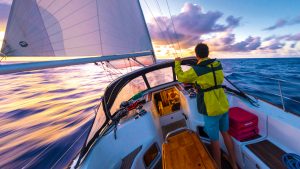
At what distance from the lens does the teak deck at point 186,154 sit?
1.76 m

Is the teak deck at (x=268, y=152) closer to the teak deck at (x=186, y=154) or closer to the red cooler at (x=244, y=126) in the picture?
the red cooler at (x=244, y=126)

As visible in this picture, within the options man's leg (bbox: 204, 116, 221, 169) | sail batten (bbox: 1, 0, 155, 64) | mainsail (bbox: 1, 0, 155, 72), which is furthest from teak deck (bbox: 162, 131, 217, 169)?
sail batten (bbox: 1, 0, 155, 64)

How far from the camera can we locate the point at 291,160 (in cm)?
186

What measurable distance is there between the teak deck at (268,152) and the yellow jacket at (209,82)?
66 centimetres

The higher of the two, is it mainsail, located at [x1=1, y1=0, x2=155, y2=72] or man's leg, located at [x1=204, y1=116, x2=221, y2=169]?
mainsail, located at [x1=1, y1=0, x2=155, y2=72]

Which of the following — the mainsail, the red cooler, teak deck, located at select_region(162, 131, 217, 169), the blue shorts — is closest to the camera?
teak deck, located at select_region(162, 131, 217, 169)

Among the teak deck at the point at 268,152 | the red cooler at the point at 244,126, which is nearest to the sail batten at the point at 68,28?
the red cooler at the point at 244,126

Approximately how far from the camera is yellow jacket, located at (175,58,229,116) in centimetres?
201

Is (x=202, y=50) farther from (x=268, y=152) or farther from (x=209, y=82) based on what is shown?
(x=268, y=152)

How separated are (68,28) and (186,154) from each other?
4.43 metres

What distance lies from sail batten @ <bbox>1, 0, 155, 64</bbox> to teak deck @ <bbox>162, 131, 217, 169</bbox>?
3663 millimetres

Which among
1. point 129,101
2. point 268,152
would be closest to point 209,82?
point 268,152

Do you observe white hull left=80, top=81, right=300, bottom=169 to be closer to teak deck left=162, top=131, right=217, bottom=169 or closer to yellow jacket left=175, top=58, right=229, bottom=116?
teak deck left=162, top=131, right=217, bottom=169

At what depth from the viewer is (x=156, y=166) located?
266 cm
